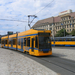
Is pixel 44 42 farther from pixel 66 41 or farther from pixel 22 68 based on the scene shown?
pixel 66 41

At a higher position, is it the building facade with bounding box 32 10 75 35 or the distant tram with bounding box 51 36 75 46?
the building facade with bounding box 32 10 75 35

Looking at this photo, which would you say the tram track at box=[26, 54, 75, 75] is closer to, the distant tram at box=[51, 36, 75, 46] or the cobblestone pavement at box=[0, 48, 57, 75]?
the cobblestone pavement at box=[0, 48, 57, 75]

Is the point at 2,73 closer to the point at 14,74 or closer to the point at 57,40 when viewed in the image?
the point at 14,74

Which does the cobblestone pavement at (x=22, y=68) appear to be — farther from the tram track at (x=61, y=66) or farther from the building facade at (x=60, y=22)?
the building facade at (x=60, y=22)

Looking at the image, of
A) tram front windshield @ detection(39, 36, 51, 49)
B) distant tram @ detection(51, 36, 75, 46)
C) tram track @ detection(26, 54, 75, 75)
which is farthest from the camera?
distant tram @ detection(51, 36, 75, 46)

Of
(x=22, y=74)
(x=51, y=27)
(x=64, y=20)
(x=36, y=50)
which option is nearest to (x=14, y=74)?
(x=22, y=74)

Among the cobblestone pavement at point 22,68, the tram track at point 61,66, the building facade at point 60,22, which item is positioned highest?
the building facade at point 60,22

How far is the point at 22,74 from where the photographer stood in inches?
238

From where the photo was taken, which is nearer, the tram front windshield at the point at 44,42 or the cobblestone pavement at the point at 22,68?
the cobblestone pavement at the point at 22,68

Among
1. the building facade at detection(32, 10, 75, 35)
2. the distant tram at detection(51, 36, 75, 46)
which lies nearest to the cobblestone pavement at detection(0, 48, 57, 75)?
the distant tram at detection(51, 36, 75, 46)

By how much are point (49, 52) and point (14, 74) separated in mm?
7958

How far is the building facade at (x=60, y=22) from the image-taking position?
271 feet

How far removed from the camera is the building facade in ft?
271

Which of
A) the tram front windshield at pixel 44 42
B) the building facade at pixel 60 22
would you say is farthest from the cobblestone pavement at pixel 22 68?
the building facade at pixel 60 22
